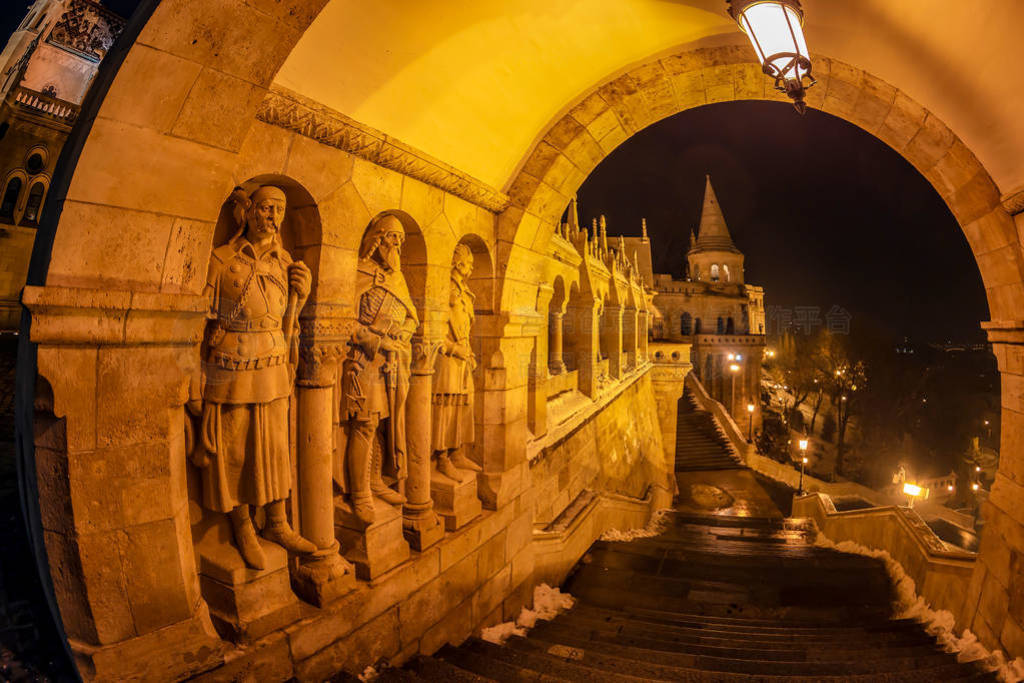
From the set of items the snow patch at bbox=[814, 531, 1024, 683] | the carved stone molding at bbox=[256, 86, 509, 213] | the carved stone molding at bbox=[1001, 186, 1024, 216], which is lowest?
the snow patch at bbox=[814, 531, 1024, 683]

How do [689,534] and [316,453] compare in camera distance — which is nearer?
[316,453]

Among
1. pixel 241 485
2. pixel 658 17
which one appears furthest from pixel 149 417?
pixel 658 17

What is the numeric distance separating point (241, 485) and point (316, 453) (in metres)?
0.48

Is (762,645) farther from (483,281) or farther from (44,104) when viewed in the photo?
(44,104)

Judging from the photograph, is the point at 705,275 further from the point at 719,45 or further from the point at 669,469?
the point at 719,45

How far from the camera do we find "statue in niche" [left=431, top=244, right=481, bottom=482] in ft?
13.4

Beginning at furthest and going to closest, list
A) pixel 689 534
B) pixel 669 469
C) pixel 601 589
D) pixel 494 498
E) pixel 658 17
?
pixel 669 469
pixel 689 534
pixel 601 589
pixel 494 498
pixel 658 17

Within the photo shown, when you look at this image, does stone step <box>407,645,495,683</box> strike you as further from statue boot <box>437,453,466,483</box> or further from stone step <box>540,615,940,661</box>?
stone step <box>540,615,940,661</box>

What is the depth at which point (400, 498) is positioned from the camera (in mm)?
3537

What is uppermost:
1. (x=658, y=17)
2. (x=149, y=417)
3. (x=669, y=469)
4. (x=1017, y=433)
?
(x=658, y=17)

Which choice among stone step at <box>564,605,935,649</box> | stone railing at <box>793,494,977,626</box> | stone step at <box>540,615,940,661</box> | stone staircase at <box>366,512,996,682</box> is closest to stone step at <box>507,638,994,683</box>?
stone staircase at <box>366,512,996,682</box>

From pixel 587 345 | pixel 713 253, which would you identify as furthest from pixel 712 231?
pixel 587 345

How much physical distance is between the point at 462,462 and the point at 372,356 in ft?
5.15

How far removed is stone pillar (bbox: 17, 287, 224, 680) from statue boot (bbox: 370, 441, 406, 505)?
1385 mm
